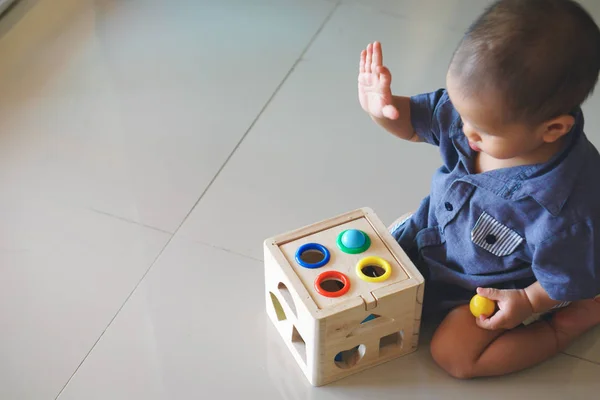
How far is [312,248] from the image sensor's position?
103 centimetres

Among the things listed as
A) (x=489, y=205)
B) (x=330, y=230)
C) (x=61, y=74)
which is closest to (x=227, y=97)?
(x=61, y=74)

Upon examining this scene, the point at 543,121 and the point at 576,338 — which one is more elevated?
the point at 543,121

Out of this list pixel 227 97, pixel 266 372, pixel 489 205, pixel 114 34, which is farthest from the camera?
pixel 114 34

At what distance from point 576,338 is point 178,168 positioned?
29.0 inches

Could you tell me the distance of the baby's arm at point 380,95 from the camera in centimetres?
96

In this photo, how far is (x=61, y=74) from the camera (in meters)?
1.60

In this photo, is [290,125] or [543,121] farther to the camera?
[290,125]

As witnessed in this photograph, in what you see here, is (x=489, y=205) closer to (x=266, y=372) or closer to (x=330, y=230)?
(x=330, y=230)

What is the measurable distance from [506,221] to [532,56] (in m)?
0.25

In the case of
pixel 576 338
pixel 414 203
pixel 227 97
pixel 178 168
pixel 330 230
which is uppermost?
pixel 227 97

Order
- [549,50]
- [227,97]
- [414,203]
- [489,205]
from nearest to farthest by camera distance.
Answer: [549,50] < [489,205] < [414,203] < [227,97]

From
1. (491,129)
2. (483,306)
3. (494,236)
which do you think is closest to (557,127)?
(491,129)

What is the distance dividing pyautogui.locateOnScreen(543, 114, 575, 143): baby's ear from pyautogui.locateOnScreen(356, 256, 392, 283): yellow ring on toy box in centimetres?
27

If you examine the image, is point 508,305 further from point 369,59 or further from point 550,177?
point 369,59
